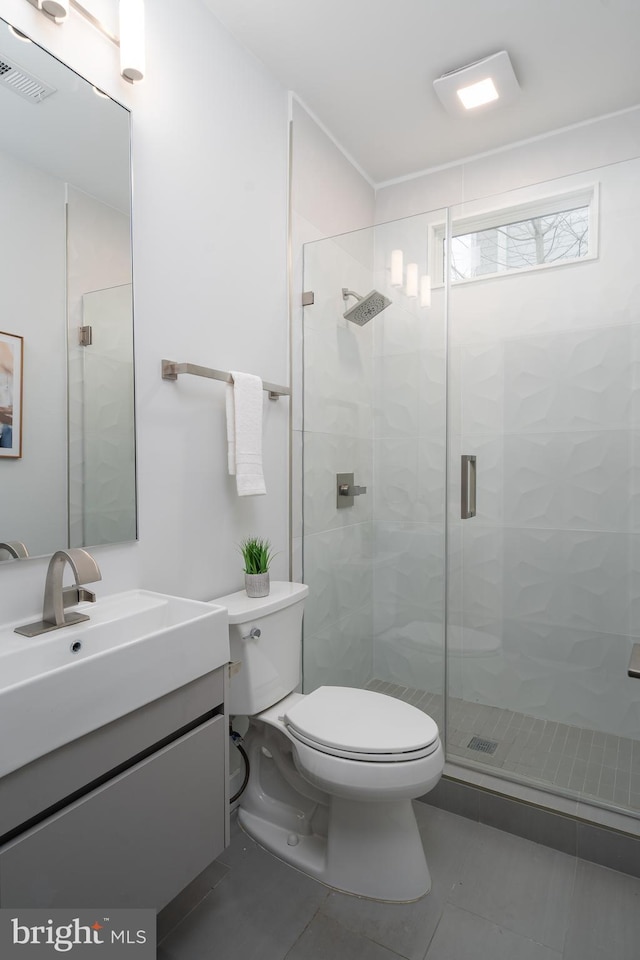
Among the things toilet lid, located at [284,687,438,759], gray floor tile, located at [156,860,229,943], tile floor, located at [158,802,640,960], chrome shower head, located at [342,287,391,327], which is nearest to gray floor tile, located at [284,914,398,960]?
tile floor, located at [158,802,640,960]

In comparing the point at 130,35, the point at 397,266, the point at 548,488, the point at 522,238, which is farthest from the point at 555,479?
the point at 130,35

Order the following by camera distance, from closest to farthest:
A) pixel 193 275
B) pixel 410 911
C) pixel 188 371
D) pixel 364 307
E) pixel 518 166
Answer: pixel 410 911
pixel 188 371
pixel 193 275
pixel 364 307
pixel 518 166

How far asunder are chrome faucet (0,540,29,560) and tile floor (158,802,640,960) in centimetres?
103

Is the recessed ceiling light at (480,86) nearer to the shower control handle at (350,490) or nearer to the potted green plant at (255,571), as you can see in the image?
the shower control handle at (350,490)

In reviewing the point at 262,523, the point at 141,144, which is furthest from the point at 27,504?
the point at 141,144

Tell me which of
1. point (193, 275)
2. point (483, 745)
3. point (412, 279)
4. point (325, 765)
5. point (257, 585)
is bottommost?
point (483, 745)

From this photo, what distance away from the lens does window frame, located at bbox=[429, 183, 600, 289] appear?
2.01 metres

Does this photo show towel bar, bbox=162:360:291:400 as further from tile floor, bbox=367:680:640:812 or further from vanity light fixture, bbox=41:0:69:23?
tile floor, bbox=367:680:640:812

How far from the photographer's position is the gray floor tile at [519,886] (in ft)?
4.63

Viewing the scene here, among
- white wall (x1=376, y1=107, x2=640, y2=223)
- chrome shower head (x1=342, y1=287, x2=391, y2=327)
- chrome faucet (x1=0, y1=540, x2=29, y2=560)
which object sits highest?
white wall (x1=376, y1=107, x2=640, y2=223)

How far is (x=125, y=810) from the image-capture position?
107cm

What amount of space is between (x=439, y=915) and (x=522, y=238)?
2.24 m

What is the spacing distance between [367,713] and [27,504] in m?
1.10

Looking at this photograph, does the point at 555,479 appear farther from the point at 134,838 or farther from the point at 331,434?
the point at 134,838
